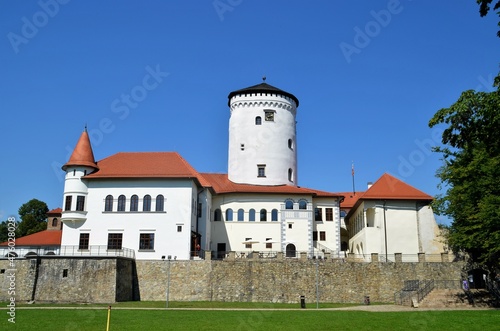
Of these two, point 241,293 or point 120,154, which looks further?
point 120,154

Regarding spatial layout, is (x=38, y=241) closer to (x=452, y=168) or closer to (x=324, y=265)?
(x=324, y=265)

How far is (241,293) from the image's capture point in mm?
35062

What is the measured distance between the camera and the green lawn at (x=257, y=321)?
18.6m

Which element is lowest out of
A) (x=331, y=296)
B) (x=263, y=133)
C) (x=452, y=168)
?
(x=331, y=296)

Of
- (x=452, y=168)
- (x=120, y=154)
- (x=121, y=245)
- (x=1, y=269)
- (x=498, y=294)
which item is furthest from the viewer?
(x=120, y=154)

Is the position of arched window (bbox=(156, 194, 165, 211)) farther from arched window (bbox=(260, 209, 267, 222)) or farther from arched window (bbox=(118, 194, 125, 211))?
arched window (bbox=(260, 209, 267, 222))

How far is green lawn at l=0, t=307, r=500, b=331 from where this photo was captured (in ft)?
61.1

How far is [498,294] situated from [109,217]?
27621 millimetres

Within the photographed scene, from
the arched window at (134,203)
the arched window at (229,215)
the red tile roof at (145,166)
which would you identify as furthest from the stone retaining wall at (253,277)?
the arched window at (229,215)

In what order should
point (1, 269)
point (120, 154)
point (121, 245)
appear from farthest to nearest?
point (120, 154), point (121, 245), point (1, 269)

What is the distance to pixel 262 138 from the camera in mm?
48375

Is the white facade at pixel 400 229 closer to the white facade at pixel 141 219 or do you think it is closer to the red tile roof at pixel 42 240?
the white facade at pixel 141 219

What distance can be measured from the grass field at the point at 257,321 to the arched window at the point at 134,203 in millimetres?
14679

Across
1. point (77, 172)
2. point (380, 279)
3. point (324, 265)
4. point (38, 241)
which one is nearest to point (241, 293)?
point (324, 265)
